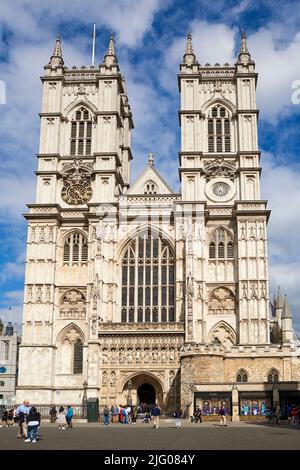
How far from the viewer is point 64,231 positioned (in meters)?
52.2

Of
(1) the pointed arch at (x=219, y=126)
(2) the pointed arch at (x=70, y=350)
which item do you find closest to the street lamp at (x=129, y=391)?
(2) the pointed arch at (x=70, y=350)

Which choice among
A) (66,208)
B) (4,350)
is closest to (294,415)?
(66,208)

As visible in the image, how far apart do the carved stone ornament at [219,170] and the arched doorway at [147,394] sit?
59.4ft

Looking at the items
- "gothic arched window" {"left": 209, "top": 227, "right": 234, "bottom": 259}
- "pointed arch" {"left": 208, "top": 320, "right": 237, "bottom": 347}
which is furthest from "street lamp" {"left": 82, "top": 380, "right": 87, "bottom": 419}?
"gothic arched window" {"left": 209, "top": 227, "right": 234, "bottom": 259}

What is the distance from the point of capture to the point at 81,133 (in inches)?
2188

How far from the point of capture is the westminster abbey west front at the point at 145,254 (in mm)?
45562

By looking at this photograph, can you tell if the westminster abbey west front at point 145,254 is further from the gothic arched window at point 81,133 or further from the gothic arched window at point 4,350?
the gothic arched window at point 4,350

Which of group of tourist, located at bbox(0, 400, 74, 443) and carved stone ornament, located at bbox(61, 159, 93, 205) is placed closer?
group of tourist, located at bbox(0, 400, 74, 443)

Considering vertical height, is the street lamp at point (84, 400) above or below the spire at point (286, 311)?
below

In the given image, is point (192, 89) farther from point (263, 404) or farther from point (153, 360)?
point (263, 404)

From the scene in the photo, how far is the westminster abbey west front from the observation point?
45.6m

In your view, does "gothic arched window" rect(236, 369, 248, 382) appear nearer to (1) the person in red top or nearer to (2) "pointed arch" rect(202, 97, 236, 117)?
(1) the person in red top

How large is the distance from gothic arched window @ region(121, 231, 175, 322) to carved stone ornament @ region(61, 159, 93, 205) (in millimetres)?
6261

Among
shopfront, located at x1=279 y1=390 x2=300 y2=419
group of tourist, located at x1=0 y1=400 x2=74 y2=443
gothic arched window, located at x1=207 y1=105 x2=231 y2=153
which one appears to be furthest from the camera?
gothic arched window, located at x1=207 y1=105 x2=231 y2=153
